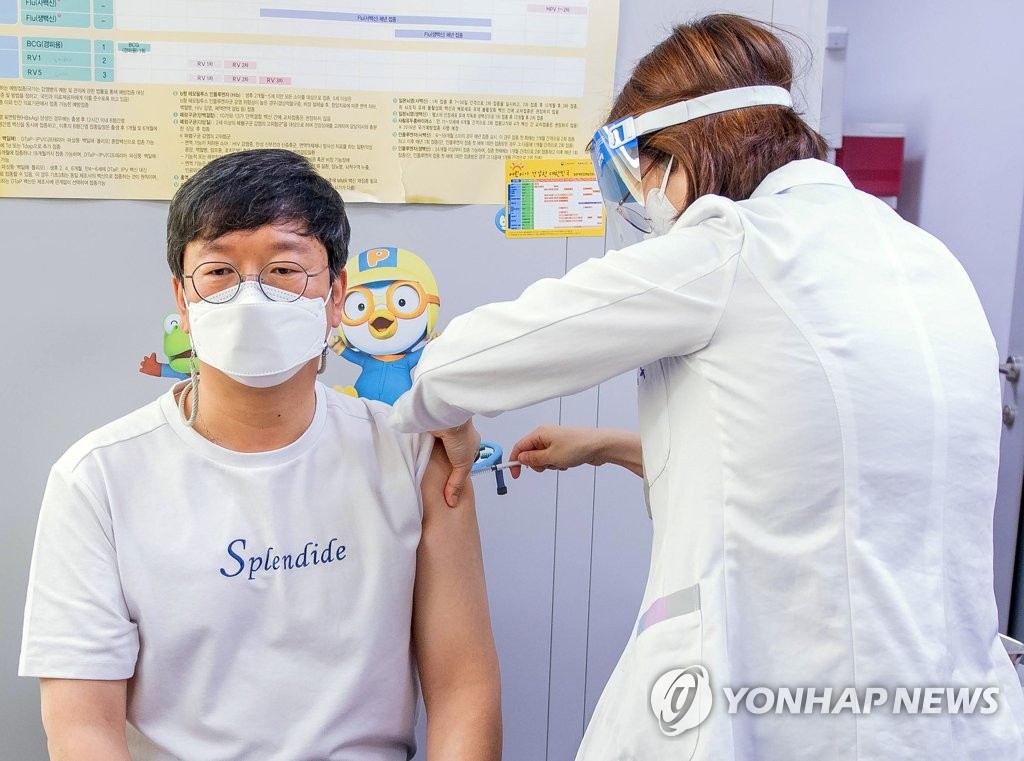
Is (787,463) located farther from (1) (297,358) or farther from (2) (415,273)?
(2) (415,273)

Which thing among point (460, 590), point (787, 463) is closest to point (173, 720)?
point (460, 590)

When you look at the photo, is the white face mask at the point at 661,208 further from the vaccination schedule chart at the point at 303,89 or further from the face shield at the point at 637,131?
the vaccination schedule chart at the point at 303,89

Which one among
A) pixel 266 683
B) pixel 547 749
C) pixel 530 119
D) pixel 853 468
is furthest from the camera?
pixel 547 749

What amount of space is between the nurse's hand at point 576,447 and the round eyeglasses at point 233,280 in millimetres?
420

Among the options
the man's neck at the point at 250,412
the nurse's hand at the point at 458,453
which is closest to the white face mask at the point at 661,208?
the nurse's hand at the point at 458,453

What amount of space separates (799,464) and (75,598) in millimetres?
841

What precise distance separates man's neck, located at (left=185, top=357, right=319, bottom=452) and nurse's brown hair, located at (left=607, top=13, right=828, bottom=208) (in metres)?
0.55

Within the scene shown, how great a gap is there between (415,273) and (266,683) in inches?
28.0

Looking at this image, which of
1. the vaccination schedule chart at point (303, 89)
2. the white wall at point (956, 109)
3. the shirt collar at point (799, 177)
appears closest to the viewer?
the shirt collar at point (799, 177)

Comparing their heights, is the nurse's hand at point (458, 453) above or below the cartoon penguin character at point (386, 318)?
below

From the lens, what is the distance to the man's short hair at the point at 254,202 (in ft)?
3.97

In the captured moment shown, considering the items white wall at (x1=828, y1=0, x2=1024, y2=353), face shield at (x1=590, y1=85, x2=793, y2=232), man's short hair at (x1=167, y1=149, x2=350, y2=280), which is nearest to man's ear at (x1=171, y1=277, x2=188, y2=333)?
man's short hair at (x1=167, y1=149, x2=350, y2=280)

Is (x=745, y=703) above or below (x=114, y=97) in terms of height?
below

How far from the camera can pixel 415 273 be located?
1629 millimetres
